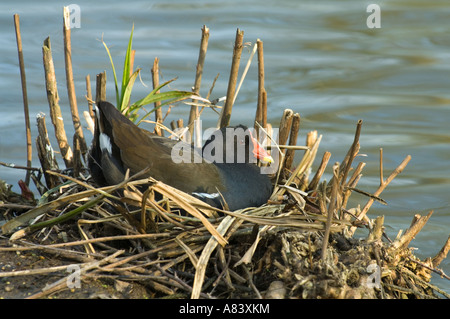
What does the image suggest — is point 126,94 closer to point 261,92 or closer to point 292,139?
point 261,92

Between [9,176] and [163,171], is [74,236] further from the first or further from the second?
[9,176]

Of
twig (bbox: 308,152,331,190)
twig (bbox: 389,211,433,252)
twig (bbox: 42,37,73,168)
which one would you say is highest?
twig (bbox: 42,37,73,168)

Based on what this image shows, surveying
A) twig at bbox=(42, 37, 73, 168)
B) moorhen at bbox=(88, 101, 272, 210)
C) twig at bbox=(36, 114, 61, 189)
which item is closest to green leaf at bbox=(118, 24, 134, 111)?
moorhen at bbox=(88, 101, 272, 210)

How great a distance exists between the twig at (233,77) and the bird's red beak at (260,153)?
0.79 feet

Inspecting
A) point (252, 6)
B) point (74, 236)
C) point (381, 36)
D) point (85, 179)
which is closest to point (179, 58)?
point (252, 6)

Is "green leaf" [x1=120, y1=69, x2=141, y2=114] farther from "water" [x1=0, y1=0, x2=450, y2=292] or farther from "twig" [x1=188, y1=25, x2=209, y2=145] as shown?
"water" [x1=0, y1=0, x2=450, y2=292]

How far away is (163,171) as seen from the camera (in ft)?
11.5

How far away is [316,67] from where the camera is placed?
7.57 m

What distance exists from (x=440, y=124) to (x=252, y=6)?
3.42m

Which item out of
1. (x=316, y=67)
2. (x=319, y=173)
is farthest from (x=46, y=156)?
(x=316, y=67)

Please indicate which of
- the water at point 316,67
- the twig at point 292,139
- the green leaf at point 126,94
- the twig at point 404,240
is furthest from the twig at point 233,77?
the water at point 316,67

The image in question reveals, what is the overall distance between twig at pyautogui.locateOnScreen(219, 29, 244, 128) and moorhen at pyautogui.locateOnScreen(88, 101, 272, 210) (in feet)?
1.40

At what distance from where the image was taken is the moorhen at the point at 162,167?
3.52 meters

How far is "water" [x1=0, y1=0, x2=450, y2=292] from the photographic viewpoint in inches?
232
